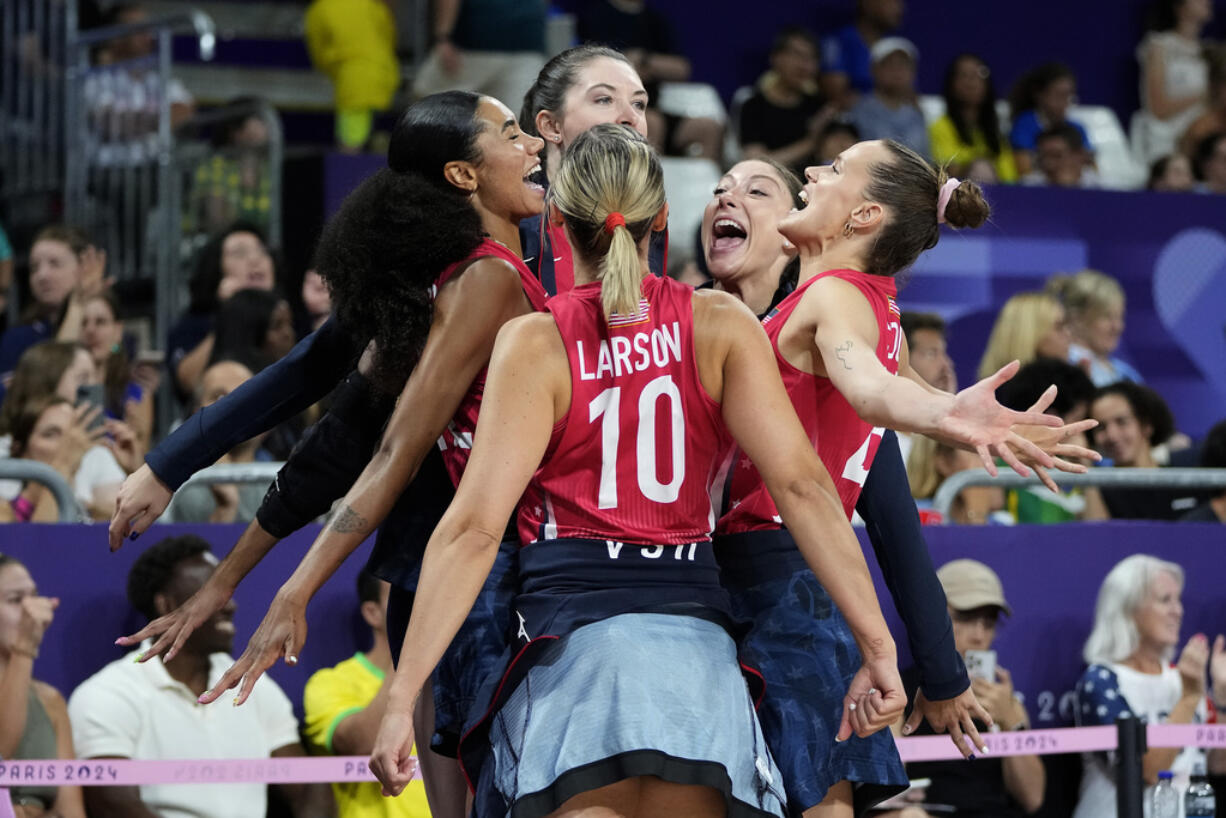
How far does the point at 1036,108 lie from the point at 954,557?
5.76 m

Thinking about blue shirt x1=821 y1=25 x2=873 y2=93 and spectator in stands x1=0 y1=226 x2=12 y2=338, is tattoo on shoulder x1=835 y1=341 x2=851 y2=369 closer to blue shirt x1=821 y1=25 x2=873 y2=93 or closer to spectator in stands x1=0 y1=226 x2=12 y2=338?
spectator in stands x1=0 y1=226 x2=12 y2=338

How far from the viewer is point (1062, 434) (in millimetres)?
3121

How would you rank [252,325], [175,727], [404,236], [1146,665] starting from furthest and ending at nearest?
[252,325] < [1146,665] < [175,727] < [404,236]

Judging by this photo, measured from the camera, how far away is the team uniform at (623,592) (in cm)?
291

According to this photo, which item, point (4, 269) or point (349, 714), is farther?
point (4, 269)

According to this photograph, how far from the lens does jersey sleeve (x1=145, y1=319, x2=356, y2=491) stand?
3703 mm

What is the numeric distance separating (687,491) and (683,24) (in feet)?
31.0

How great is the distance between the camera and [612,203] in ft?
9.95

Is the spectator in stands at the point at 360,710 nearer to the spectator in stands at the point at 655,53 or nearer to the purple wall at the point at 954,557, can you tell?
the purple wall at the point at 954,557

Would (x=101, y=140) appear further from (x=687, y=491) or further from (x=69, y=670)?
(x=687, y=491)

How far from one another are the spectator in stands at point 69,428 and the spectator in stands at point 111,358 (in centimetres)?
63

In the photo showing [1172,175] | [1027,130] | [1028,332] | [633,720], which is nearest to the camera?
[633,720]

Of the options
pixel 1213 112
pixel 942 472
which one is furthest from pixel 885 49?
pixel 942 472

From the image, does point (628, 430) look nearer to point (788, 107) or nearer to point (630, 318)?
point (630, 318)
